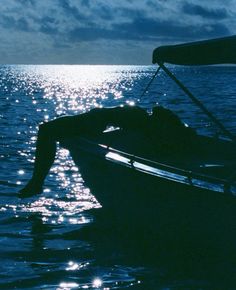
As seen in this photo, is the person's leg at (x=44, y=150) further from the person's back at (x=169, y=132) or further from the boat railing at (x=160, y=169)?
the person's back at (x=169, y=132)

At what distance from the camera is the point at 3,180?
14375 mm

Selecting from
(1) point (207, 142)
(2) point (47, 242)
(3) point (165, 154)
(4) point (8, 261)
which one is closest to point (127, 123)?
(3) point (165, 154)

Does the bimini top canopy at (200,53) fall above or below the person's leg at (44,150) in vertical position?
above

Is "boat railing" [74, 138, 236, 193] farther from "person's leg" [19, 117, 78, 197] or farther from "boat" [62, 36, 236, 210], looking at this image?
"person's leg" [19, 117, 78, 197]

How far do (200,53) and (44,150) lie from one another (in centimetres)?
427

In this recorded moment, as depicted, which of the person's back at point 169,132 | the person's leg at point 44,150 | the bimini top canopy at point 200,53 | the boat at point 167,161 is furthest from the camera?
the person's back at point 169,132

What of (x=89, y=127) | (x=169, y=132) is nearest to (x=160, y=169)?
(x=89, y=127)

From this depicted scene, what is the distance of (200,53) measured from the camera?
809 centimetres

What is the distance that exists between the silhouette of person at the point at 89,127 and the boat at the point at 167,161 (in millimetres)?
333

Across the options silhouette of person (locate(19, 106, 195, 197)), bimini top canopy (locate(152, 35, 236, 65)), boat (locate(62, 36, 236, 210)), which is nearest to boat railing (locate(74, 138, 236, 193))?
boat (locate(62, 36, 236, 210))

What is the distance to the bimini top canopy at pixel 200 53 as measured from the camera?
7.79 meters

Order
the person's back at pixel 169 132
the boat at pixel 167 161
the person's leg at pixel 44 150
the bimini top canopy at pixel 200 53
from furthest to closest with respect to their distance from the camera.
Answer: the person's back at pixel 169 132
the person's leg at pixel 44 150
the boat at pixel 167 161
the bimini top canopy at pixel 200 53

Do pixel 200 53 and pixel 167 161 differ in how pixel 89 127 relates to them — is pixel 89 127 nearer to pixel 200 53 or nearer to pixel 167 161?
pixel 167 161

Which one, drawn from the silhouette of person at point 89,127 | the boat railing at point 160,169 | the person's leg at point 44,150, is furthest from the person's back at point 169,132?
the person's leg at point 44,150
